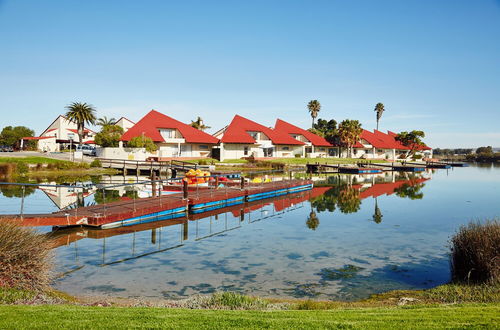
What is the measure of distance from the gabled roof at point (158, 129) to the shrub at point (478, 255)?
57392 mm

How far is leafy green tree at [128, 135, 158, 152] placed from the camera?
61312 millimetres

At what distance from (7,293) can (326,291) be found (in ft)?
29.4

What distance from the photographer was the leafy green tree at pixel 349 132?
296 ft

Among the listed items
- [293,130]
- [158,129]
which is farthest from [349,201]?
[293,130]

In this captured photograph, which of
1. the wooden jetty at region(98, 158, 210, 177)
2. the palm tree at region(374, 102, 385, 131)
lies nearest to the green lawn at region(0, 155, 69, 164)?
the wooden jetty at region(98, 158, 210, 177)

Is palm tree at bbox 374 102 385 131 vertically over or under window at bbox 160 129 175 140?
over

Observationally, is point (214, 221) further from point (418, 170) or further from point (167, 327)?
point (418, 170)

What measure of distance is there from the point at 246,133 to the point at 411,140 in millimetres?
51051

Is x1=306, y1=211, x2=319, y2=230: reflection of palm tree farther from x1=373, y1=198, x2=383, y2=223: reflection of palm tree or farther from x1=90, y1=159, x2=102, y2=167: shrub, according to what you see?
x1=90, y1=159, x2=102, y2=167: shrub

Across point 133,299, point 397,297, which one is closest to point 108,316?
point 133,299

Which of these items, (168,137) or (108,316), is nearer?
(108,316)

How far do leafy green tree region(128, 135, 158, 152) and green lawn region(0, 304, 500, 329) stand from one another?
54.7 metres

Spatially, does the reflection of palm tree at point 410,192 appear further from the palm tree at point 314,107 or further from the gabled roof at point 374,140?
the palm tree at point 314,107

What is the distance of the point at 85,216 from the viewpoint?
20875mm
